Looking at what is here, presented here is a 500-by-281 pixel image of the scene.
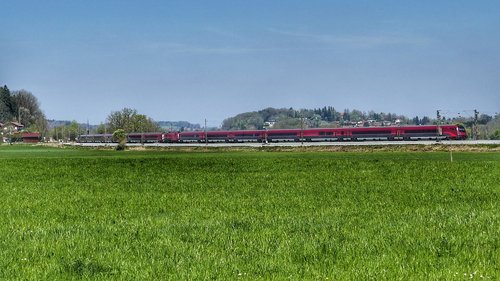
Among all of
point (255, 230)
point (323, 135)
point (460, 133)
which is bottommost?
point (255, 230)

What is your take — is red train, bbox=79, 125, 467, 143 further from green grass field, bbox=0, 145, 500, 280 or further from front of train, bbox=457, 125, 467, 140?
green grass field, bbox=0, 145, 500, 280

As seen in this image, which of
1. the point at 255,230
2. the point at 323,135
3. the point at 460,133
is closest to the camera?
the point at 255,230

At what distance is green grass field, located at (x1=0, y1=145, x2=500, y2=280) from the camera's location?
29.1 ft

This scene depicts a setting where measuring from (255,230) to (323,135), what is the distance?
112m

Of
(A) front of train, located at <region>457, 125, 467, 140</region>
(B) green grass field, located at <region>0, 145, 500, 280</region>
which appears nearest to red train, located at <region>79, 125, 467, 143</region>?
(A) front of train, located at <region>457, 125, 467, 140</region>

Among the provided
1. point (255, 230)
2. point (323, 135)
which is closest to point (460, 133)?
point (323, 135)

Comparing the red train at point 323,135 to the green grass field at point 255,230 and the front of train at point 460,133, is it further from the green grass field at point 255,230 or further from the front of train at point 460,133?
the green grass field at point 255,230

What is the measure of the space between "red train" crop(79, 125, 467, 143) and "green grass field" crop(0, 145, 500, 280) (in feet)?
286

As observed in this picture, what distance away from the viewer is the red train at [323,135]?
109 m

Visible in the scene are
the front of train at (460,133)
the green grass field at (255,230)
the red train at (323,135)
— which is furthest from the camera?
the front of train at (460,133)

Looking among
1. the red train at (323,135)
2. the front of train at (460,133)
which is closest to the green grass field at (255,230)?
the red train at (323,135)

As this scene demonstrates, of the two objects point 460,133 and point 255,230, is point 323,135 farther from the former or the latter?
point 255,230

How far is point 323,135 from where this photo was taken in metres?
124

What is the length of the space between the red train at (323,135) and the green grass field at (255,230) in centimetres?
8712
